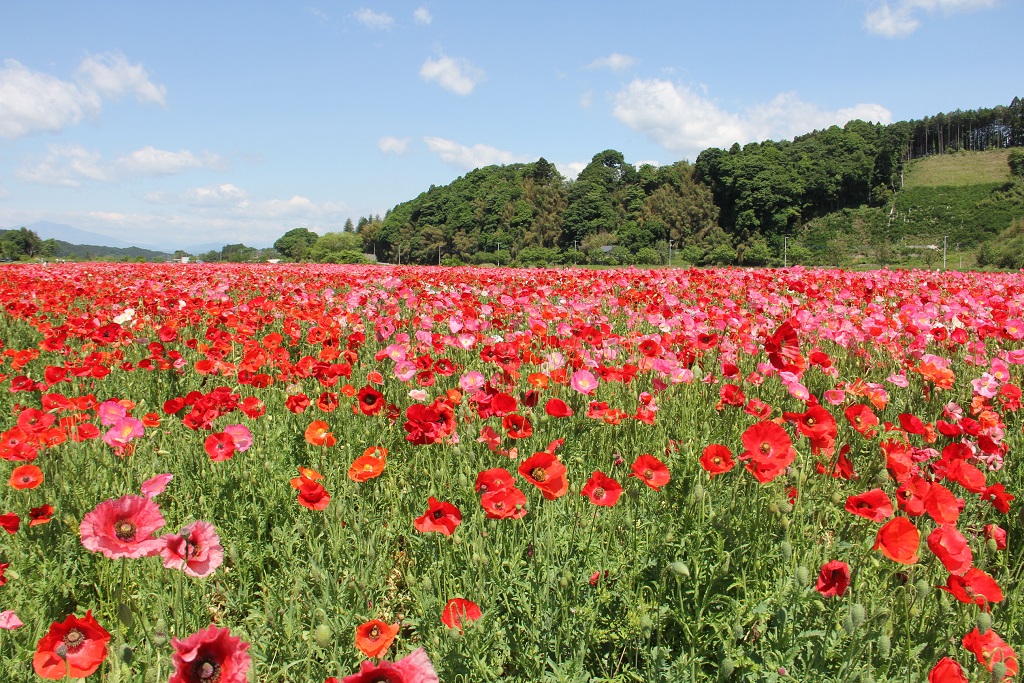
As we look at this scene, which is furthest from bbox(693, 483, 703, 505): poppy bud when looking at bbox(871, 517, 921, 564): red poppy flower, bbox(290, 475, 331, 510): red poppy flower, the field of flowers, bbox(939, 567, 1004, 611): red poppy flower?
bbox(290, 475, 331, 510): red poppy flower

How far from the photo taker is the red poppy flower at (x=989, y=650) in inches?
59.2

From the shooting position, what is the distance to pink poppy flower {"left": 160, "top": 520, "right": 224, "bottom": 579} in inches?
59.8

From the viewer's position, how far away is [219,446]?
229 cm

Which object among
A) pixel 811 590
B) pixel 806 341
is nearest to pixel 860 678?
pixel 811 590

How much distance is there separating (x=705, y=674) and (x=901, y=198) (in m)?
93.4

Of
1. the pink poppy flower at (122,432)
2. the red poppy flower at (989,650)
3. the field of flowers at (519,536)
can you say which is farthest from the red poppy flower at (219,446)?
the red poppy flower at (989,650)

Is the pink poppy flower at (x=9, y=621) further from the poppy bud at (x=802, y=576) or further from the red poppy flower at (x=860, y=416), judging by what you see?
the red poppy flower at (x=860, y=416)

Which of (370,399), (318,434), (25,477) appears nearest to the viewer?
(25,477)

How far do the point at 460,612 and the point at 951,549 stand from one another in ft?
4.35

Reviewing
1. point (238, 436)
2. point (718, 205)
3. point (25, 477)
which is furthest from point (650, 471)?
point (718, 205)

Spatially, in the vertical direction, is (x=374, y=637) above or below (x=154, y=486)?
below

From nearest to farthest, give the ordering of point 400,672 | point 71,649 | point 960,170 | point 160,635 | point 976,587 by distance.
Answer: point 400,672 < point 71,649 < point 160,635 < point 976,587 < point 960,170

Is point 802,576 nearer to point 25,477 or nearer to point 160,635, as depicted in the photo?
point 160,635

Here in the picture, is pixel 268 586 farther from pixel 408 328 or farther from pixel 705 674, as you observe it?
pixel 408 328
